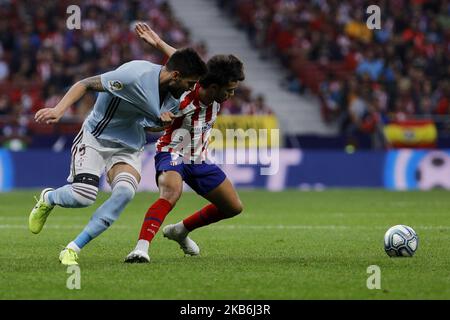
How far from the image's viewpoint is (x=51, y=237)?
1100cm

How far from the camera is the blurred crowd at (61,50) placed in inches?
866

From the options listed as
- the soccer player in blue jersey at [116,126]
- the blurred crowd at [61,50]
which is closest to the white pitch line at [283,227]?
the soccer player in blue jersey at [116,126]

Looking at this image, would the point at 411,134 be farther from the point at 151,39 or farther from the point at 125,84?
the point at 125,84

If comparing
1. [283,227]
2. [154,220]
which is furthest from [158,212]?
[283,227]

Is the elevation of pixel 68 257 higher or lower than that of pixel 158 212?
lower

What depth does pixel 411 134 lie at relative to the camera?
22.5 metres

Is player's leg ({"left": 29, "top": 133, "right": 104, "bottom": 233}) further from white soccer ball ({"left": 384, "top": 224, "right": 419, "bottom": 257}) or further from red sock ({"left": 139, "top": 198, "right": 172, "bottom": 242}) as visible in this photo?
white soccer ball ({"left": 384, "top": 224, "right": 419, "bottom": 257})

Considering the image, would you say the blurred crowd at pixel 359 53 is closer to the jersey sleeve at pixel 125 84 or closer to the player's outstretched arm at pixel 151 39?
the player's outstretched arm at pixel 151 39

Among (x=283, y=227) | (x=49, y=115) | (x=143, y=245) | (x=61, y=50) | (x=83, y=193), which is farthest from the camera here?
(x=61, y=50)

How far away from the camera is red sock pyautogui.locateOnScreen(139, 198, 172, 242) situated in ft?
27.5

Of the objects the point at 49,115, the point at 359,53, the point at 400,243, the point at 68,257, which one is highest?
the point at 359,53

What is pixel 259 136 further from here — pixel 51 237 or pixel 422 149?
pixel 51 237

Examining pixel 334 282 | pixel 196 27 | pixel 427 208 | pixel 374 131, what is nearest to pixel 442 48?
pixel 374 131

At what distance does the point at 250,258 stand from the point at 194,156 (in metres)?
1.04
